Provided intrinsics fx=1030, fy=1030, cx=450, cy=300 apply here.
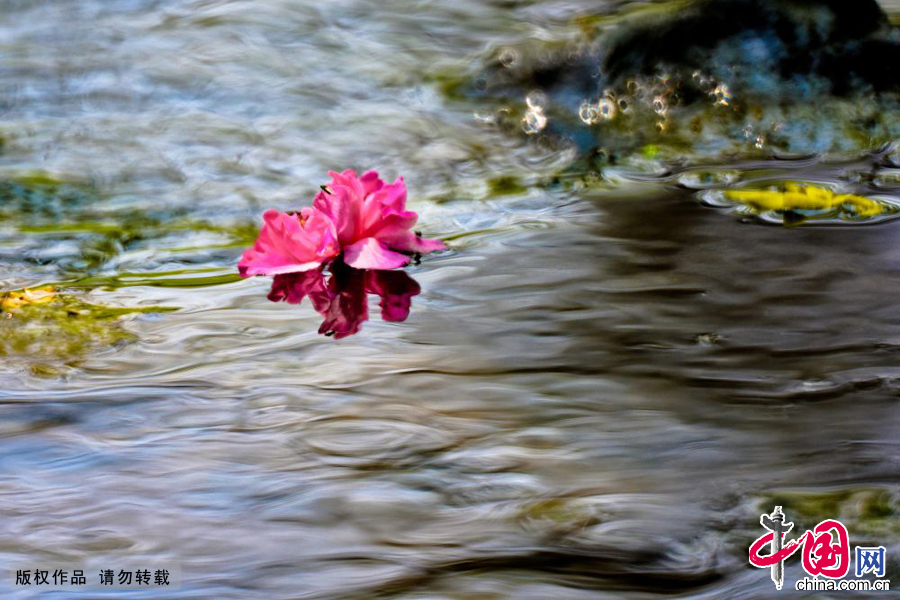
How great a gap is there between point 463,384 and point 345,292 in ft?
2.07

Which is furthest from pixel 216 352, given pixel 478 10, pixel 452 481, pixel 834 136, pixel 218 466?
pixel 478 10

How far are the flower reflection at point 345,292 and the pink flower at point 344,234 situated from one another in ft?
0.11

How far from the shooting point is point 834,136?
366cm

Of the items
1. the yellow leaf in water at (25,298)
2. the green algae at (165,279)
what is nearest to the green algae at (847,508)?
the green algae at (165,279)

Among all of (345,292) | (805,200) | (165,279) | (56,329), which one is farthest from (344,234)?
(805,200)

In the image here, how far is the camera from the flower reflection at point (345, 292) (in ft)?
7.64

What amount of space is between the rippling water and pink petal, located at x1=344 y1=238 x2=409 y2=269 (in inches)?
3.7

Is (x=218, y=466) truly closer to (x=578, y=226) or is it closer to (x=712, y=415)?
(x=712, y=415)

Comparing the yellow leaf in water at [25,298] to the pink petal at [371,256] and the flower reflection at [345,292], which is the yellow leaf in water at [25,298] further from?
the pink petal at [371,256]

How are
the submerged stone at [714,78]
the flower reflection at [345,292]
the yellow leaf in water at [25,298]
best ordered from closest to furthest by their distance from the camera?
the flower reflection at [345,292], the yellow leaf in water at [25,298], the submerged stone at [714,78]

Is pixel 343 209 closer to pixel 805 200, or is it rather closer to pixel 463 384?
pixel 463 384

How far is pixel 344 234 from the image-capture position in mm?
2654

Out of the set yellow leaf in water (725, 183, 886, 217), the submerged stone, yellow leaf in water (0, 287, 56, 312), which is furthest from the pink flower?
the submerged stone

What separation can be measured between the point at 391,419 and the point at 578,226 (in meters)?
1.19
